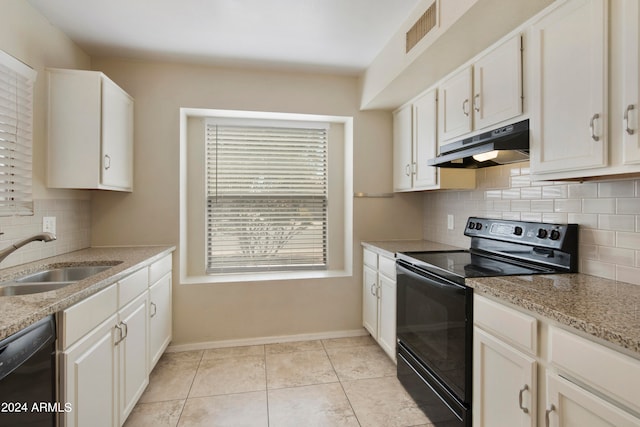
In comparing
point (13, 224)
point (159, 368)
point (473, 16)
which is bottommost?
point (159, 368)

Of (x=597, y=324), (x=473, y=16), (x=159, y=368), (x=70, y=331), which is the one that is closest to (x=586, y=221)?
(x=597, y=324)

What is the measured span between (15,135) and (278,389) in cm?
225

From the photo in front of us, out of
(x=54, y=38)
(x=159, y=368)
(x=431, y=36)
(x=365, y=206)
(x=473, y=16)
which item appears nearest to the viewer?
(x=473, y=16)

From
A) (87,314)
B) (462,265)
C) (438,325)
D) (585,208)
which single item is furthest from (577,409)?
(87,314)

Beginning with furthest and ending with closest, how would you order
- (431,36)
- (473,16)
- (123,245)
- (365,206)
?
(365,206) → (123,245) → (431,36) → (473,16)

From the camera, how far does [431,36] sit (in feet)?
5.84

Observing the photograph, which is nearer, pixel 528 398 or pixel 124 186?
pixel 528 398

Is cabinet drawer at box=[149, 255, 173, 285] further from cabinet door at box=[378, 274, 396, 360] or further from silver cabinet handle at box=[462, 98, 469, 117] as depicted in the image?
silver cabinet handle at box=[462, 98, 469, 117]

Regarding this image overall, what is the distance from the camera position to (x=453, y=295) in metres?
1.61

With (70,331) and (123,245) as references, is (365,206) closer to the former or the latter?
(123,245)

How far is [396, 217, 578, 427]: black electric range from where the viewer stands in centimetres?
157

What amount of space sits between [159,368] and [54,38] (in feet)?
8.19

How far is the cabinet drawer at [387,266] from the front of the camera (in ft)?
7.85

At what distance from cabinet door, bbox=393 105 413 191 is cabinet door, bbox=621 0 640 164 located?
1.63 metres
